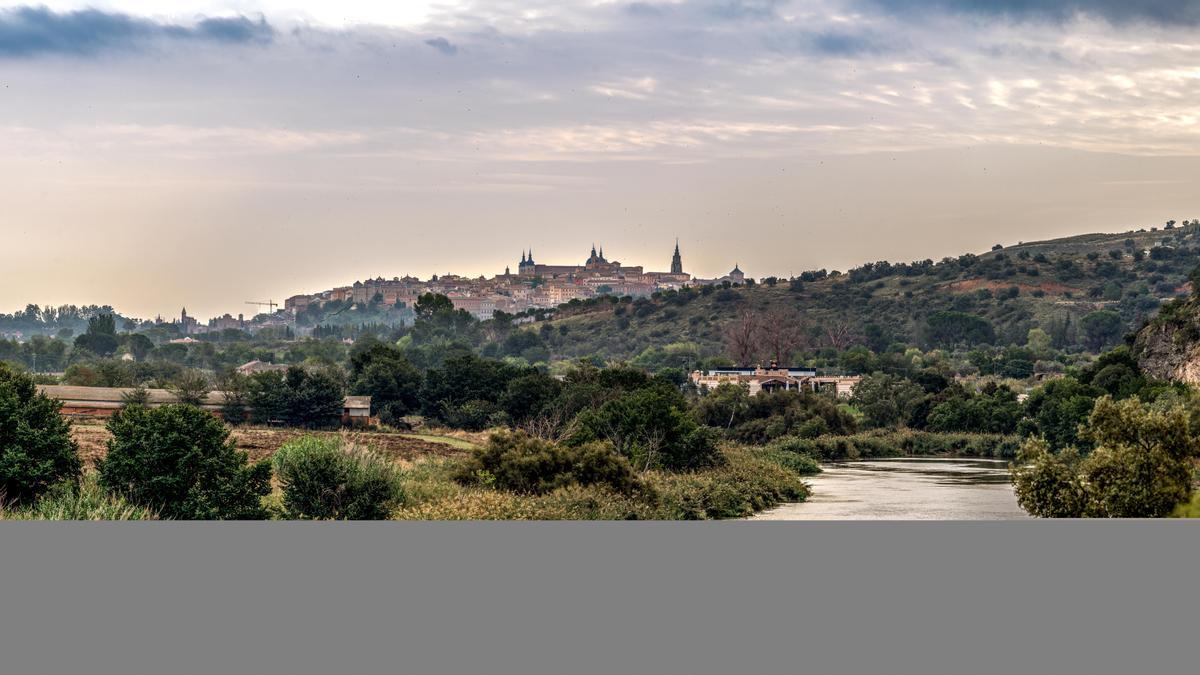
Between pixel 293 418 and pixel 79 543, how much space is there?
3415 cm

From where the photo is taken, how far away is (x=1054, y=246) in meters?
121

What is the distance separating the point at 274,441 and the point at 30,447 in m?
18.4

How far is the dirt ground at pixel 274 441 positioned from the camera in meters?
32.7

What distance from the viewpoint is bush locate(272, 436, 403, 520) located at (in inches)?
751

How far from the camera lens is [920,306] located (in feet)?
304

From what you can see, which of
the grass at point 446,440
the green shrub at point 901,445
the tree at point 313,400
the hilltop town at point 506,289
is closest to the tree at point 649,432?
the grass at point 446,440

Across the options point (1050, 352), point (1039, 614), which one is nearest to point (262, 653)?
point (1039, 614)

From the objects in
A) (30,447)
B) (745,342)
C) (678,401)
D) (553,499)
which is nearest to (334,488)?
(553,499)

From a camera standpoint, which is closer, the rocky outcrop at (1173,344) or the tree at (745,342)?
the rocky outcrop at (1173,344)

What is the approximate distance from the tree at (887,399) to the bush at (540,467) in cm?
2823

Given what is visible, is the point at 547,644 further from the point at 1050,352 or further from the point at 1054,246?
the point at 1054,246

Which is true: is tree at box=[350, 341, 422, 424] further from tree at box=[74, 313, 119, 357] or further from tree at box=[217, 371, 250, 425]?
tree at box=[74, 313, 119, 357]

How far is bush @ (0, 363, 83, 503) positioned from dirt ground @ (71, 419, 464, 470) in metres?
9.66

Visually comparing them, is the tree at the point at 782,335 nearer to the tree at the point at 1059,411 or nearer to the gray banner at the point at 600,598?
the tree at the point at 1059,411
